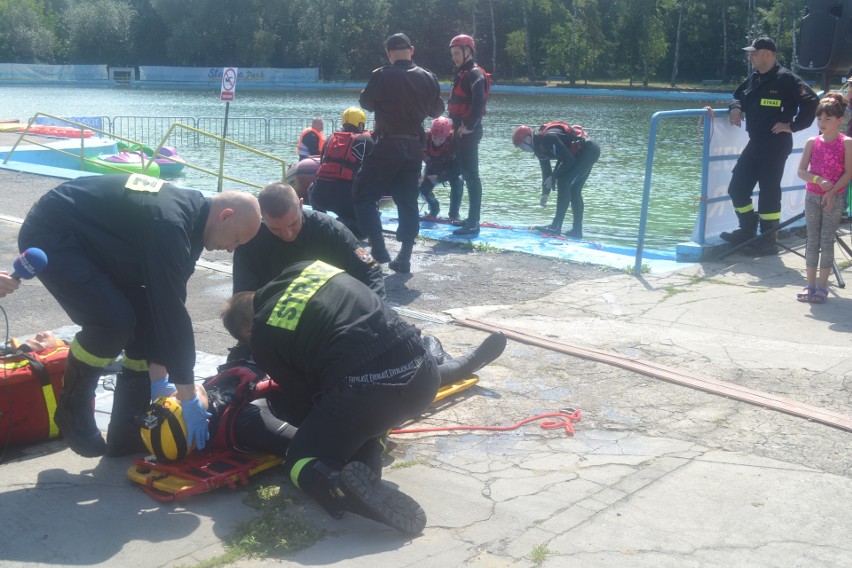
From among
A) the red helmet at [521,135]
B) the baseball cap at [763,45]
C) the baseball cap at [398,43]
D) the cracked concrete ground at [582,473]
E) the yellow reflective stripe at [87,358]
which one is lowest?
the cracked concrete ground at [582,473]

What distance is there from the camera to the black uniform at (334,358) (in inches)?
146

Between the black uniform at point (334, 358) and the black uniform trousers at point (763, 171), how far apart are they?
5.58 meters

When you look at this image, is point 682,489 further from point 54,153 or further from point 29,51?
point 29,51

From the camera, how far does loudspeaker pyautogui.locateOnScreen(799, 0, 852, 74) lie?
950 centimetres

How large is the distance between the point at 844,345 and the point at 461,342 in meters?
2.48

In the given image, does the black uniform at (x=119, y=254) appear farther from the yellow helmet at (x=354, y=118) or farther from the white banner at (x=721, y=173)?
the white banner at (x=721, y=173)

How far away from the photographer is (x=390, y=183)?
8062 mm

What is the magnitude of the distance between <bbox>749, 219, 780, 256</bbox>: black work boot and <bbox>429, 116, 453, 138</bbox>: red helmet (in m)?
3.83

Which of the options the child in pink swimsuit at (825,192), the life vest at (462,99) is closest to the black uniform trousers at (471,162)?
the life vest at (462,99)

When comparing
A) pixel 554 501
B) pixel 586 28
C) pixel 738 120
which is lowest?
pixel 554 501

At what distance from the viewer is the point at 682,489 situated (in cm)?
398

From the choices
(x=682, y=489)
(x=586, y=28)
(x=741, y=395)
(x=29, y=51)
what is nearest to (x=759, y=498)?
(x=682, y=489)

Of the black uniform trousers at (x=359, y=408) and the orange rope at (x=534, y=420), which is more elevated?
the black uniform trousers at (x=359, y=408)

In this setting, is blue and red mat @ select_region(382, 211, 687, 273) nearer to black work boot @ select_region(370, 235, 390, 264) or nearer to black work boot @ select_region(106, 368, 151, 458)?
black work boot @ select_region(370, 235, 390, 264)
